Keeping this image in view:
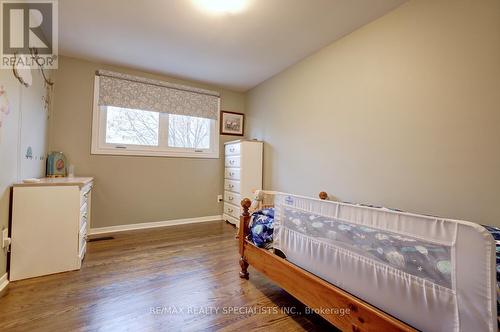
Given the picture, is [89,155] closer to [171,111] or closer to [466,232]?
[171,111]

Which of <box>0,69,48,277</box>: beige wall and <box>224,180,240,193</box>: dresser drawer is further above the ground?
<box>0,69,48,277</box>: beige wall

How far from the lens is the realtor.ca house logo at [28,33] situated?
1.61 metres

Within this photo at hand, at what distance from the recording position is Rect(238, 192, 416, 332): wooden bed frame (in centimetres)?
95

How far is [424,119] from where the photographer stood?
1766 mm

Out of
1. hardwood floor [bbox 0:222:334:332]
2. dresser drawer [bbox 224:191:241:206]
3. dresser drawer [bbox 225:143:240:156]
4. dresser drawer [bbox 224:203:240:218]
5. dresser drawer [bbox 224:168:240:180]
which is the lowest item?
hardwood floor [bbox 0:222:334:332]

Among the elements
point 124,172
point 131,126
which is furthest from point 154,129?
point 124,172

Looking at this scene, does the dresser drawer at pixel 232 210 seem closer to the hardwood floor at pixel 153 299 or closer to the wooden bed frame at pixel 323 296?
the hardwood floor at pixel 153 299

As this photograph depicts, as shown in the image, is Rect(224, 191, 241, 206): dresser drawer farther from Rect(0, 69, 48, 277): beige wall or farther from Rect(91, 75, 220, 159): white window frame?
Rect(0, 69, 48, 277): beige wall

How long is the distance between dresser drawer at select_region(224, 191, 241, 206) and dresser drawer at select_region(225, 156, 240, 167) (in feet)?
1.55

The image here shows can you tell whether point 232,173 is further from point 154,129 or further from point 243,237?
point 243,237

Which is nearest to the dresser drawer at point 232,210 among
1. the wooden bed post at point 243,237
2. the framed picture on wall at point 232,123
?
the framed picture on wall at point 232,123

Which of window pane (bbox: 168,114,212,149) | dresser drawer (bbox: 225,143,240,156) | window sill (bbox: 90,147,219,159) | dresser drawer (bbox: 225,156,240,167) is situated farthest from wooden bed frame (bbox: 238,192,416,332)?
window pane (bbox: 168,114,212,149)

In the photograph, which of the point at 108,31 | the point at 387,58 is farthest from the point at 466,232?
the point at 108,31

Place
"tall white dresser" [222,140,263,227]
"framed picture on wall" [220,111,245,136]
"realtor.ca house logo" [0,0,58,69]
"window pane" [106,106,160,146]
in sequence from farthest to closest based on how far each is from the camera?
"framed picture on wall" [220,111,245,136] → "tall white dresser" [222,140,263,227] → "window pane" [106,106,160,146] → "realtor.ca house logo" [0,0,58,69]
